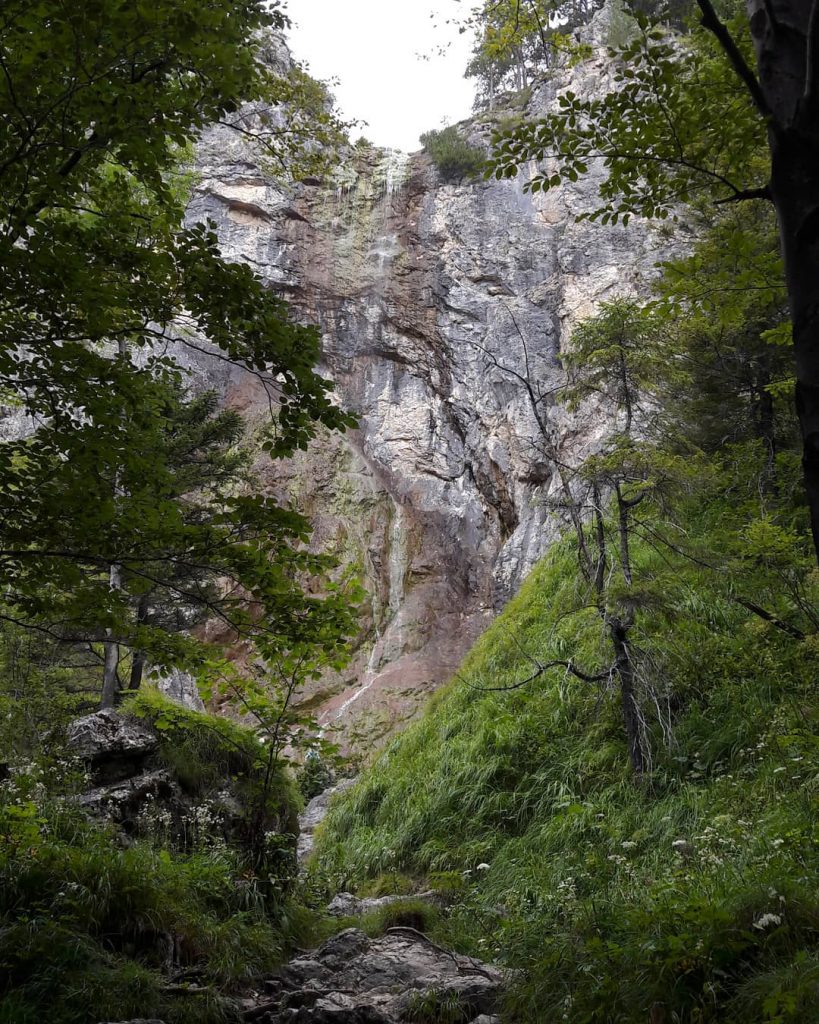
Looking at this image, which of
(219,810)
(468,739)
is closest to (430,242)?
(468,739)

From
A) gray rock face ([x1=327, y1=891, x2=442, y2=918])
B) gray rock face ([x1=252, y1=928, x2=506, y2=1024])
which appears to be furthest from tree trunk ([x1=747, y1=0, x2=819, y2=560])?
gray rock face ([x1=327, y1=891, x2=442, y2=918])

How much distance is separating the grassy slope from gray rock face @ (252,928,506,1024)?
295 mm

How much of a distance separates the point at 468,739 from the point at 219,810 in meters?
3.86

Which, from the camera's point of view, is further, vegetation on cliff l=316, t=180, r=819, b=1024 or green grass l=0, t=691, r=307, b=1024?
green grass l=0, t=691, r=307, b=1024

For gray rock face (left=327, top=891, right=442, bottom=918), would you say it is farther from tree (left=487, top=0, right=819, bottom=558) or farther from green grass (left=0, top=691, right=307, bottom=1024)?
tree (left=487, top=0, right=819, bottom=558)

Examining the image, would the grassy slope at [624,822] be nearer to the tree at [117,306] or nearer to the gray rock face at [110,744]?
the tree at [117,306]

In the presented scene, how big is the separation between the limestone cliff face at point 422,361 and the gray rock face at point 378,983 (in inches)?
503

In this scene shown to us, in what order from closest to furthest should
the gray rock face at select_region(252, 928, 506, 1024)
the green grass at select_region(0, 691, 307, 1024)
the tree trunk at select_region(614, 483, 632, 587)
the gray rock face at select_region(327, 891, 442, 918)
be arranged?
the green grass at select_region(0, 691, 307, 1024)
the gray rock face at select_region(252, 928, 506, 1024)
the gray rock face at select_region(327, 891, 442, 918)
the tree trunk at select_region(614, 483, 632, 587)

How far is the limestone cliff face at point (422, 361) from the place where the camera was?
19.8 meters

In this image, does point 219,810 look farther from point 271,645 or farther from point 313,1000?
point 271,645

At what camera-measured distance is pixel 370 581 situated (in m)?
21.6

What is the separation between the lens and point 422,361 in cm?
2388

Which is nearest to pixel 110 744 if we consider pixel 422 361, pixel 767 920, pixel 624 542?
pixel 624 542

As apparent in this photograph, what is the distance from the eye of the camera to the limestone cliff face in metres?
19.8
